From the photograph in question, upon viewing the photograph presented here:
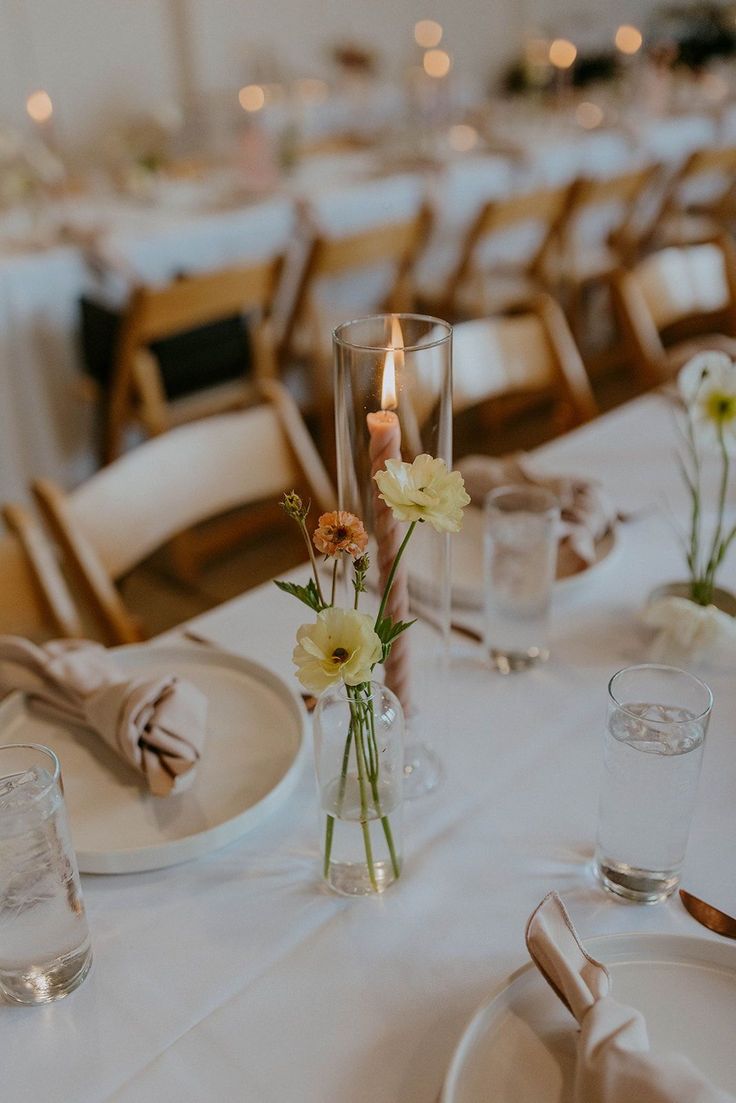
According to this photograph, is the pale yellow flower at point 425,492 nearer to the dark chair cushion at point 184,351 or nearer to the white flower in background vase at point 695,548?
the white flower in background vase at point 695,548

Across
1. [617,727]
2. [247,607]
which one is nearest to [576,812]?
[617,727]

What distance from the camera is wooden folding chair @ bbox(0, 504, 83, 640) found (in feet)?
3.98

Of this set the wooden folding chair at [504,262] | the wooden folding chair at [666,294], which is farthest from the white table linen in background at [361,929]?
the wooden folding chair at [504,262]

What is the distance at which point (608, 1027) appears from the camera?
2.05 ft

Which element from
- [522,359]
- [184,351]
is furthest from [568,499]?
[184,351]

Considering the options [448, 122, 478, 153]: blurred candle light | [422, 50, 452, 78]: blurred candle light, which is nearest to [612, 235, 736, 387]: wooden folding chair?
[448, 122, 478, 153]: blurred candle light

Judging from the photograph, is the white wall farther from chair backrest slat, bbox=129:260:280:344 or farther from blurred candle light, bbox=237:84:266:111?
chair backrest slat, bbox=129:260:280:344

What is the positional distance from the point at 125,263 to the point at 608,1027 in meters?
2.54

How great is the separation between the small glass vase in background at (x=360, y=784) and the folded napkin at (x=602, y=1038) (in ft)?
0.49

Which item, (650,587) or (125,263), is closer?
(650,587)

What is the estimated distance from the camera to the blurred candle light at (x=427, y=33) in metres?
5.76

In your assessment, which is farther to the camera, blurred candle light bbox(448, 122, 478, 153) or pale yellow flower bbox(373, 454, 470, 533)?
blurred candle light bbox(448, 122, 478, 153)

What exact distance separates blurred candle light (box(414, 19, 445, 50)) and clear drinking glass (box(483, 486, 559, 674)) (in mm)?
5456

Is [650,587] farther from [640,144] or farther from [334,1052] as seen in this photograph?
[640,144]
